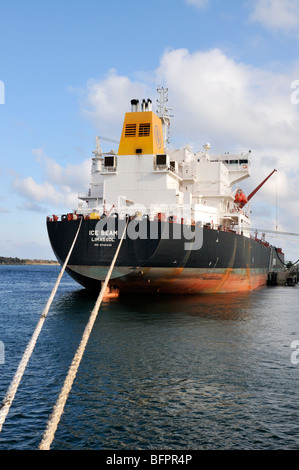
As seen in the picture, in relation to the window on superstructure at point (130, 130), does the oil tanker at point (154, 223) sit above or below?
below

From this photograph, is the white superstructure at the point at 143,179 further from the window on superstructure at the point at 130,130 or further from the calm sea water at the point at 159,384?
the calm sea water at the point at 159,384

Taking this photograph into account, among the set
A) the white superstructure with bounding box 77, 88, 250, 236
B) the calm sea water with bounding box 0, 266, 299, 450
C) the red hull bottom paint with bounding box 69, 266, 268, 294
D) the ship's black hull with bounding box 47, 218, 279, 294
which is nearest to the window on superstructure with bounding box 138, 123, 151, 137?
the white superstructure with bounding box 77, 88, 250, 236

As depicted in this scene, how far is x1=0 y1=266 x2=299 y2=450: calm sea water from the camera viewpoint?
26.9 feet

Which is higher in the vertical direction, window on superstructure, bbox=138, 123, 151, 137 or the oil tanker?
window on superstructure, bbox=138, 123, 151, 137

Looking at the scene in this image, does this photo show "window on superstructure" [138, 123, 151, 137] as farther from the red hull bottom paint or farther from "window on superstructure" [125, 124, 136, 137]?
the red hull bottom paint

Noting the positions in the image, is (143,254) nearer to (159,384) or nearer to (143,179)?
(143,179)

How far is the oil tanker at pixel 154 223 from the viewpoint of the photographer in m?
26.4

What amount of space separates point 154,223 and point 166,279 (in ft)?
13.5

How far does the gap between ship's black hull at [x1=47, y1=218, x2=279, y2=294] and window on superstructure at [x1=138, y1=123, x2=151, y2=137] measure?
8.08 m

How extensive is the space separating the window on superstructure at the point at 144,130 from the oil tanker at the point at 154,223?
0.07 metres

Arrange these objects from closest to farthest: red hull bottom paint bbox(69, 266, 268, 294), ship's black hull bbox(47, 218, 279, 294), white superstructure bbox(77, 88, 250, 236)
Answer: ship's black hull bbox(47, 218, 279, 294) < red hull bottom paint bbox(69, 266, 268, 294) < white superstructure bbox(77, 88, 250, 236)

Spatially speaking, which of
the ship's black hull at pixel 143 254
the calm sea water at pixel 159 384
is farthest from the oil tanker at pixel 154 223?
the calm sea water at pixel 159 384

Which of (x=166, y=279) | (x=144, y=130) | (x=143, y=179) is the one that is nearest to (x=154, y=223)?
(x=166, y=279)
